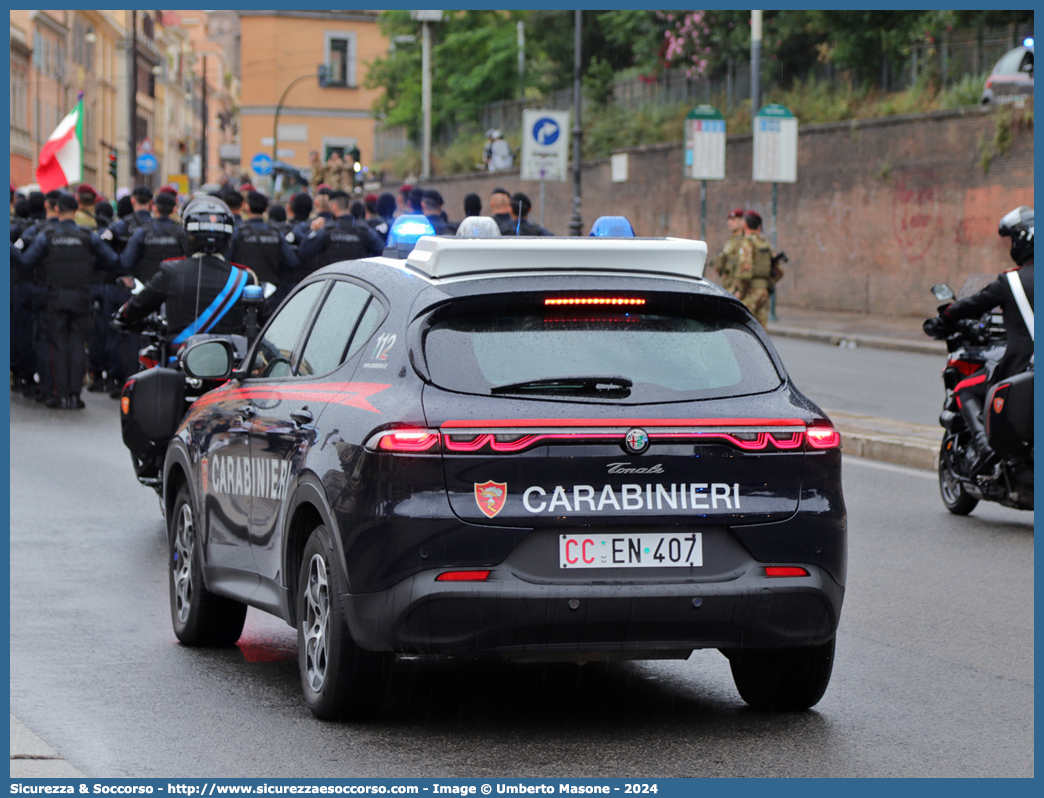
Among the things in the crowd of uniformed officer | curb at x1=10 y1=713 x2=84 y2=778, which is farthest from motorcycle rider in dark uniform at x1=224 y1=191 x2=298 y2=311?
curb at x1=10 y1=713 x2=84 y2=778

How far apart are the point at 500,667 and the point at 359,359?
164 centimetres

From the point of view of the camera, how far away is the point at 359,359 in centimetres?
618

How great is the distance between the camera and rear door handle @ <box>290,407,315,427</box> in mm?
6318

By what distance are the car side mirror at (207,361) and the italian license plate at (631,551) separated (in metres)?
2.30

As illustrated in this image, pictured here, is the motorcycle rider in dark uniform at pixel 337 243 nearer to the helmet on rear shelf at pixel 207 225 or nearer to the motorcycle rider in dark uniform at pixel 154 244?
the motorcycle rider in dark uniform at pixel 154 244

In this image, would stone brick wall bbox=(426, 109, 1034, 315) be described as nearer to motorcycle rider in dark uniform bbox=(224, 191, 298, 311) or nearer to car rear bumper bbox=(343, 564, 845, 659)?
motorcycle rider in dark uniform bbox=(224, 191, 298, 311)

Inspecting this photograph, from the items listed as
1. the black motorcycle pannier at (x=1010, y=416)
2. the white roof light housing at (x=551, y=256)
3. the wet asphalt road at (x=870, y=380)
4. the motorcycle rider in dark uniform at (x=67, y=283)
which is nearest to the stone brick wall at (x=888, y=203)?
the wet asphalt road at (x=870, y=380)

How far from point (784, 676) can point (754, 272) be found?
58.2 ft

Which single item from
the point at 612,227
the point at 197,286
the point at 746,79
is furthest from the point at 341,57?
the point at 612,227

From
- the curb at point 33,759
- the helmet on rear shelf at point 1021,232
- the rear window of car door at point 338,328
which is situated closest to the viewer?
the curb at point 33,759

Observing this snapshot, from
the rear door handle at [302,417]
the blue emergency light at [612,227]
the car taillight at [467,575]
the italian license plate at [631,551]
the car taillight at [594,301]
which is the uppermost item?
the blue emergency light at [612,227]

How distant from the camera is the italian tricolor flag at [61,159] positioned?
24.8 metres
